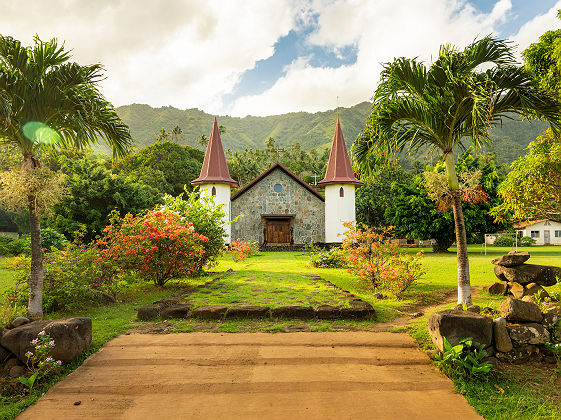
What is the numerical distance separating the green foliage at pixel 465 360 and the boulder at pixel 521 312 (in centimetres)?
77

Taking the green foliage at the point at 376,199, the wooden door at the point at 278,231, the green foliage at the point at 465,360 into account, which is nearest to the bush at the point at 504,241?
the green foliage at the point at 376,199

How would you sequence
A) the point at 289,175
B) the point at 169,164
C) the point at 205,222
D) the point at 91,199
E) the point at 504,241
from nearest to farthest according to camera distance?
the point at 205,222 → the point at 91,199 → the point at 289,175 → the point at 504,241 → the point at 169,164

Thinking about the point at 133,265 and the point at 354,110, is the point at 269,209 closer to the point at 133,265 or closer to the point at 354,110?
the point at 133,265

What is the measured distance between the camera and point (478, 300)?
641cm

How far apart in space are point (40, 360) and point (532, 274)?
26.6 feet

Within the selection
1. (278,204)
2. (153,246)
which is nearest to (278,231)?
(278,204)

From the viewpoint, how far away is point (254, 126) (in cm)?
12056

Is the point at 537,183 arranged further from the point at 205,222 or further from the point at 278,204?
the point at 278,204

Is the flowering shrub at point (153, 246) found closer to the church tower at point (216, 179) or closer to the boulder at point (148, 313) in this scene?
the boulder at point (148, 313)

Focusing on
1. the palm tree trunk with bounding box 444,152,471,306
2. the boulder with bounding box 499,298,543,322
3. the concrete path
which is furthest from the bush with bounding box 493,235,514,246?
the concrete path

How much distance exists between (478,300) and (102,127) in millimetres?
7651

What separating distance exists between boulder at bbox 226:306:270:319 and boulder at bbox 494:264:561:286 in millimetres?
5108

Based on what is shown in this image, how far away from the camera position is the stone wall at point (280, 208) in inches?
908

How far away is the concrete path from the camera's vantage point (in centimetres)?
274
